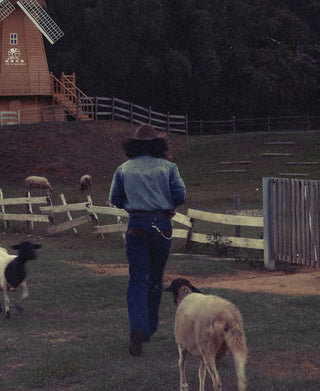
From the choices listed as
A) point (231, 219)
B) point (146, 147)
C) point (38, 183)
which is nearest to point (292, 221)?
point (231, 219)

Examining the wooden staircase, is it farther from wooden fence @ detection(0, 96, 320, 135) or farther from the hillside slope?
the hillside slope

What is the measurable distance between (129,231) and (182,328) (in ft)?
5.52

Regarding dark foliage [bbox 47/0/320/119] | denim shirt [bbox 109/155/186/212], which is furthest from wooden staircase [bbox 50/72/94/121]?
denim shirt [bbox 109/155/186/212]

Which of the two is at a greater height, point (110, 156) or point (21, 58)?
point (21, 58)

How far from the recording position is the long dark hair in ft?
25.5

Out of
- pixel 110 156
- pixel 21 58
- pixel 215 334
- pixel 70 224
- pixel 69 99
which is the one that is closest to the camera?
pixel 215 334

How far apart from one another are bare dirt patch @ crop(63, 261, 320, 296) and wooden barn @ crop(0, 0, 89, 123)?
103 feet

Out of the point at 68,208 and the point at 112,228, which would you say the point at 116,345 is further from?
the point at 68,208

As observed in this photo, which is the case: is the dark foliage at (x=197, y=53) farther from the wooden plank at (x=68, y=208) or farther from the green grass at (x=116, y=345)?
the green grass at (x=116, y=345)

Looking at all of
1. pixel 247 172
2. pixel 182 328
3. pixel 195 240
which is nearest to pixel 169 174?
pixel 182 328

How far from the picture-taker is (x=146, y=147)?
7.81m

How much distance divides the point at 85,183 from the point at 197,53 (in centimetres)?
2094

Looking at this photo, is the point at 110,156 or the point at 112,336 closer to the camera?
the point at 112,336

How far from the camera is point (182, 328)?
6219mm
